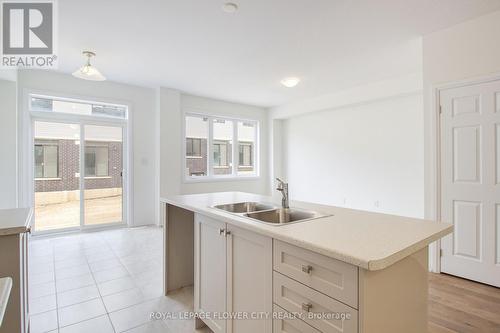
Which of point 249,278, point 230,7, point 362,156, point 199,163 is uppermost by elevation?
point 230,7

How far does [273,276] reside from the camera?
131 cm

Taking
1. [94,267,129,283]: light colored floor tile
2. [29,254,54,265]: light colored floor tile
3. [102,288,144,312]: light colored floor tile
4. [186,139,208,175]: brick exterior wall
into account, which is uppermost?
[186,139,208,175]: brick exterior wall

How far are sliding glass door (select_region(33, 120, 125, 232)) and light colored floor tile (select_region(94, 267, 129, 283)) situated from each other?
2100 mm

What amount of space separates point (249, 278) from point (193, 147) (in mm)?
4588

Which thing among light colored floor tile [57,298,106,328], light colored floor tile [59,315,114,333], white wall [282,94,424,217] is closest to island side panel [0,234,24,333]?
light colored floor tile [59,315,114,333]

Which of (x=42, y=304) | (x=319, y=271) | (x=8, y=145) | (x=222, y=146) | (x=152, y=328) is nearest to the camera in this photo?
(x=319, y=271)

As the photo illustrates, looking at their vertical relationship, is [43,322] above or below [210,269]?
below

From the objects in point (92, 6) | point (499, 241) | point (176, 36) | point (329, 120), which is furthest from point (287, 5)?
point (329, 120)

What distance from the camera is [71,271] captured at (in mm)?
2936

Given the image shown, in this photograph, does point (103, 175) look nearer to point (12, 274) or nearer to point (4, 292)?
point (12, 274)

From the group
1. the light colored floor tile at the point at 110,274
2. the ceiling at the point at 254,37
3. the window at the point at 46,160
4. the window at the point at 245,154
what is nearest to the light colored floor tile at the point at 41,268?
the light colored floor tile at the point at 110,274

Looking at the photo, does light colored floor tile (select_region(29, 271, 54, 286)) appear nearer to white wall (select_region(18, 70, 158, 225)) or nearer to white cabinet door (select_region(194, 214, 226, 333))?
white cabinet door (select_region(194, 214, 226, 333))

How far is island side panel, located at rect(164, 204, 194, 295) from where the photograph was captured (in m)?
2.44

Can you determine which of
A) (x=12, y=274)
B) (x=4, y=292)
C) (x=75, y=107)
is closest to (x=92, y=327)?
(x=12, y=274)
